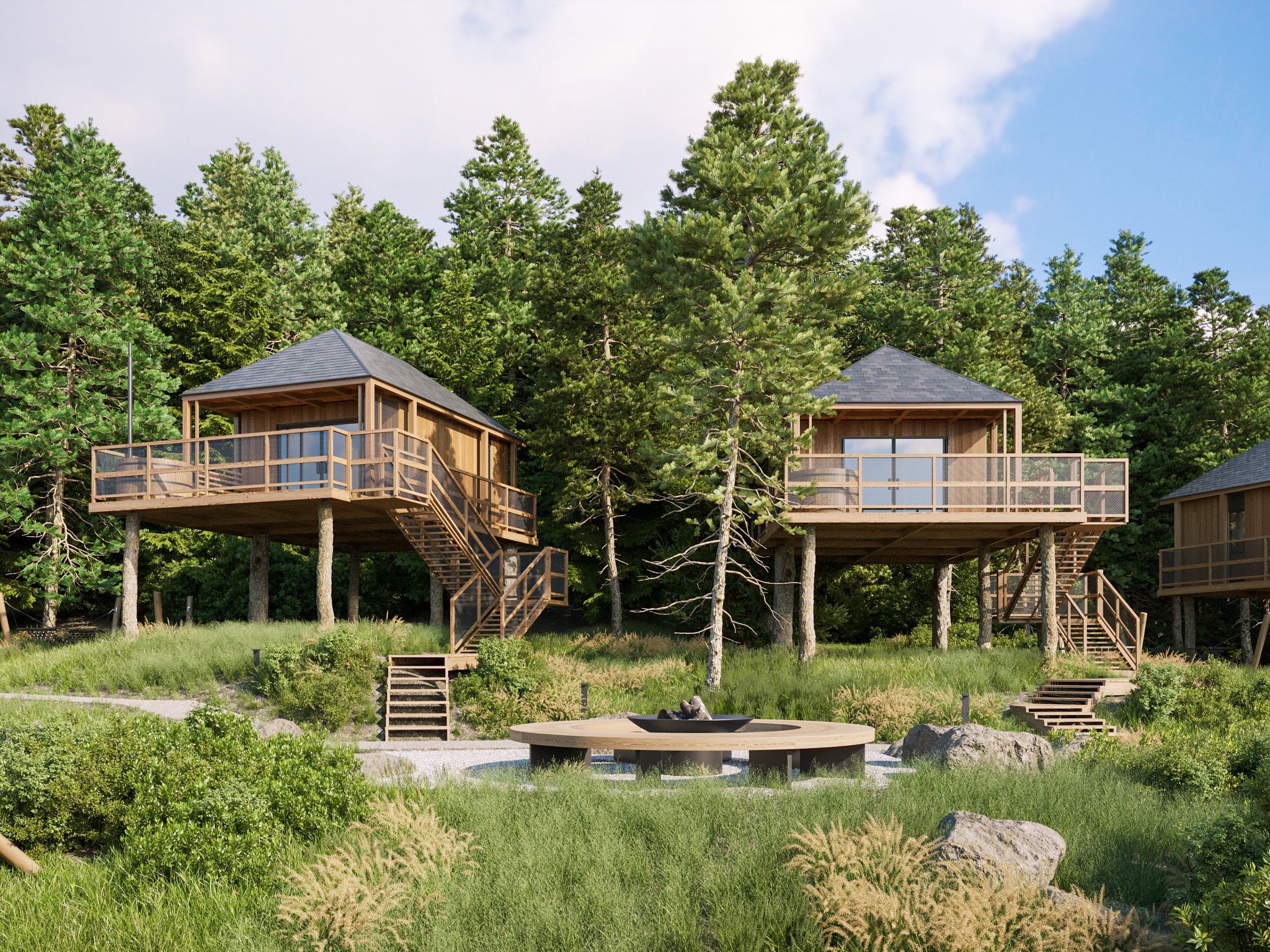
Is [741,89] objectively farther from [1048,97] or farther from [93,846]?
[93,846]

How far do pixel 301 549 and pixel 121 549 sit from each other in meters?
5.16

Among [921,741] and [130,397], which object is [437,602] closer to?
[130,397]

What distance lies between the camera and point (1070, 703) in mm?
21109

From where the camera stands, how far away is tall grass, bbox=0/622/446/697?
22.2 m

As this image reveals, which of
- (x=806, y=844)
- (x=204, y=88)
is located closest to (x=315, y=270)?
(x=204, y=88)

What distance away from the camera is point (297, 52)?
1530 cm

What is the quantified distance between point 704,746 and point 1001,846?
220 inches

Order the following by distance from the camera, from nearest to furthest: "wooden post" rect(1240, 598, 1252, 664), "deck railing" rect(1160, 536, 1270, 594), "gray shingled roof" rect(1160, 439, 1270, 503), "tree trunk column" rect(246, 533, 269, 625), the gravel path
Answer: the gravel path → "tree trunk column" rect(246, 533, 269, 625) → "deck railing" rect(1160, 536, 1270, 594) → "gray shingled roof" rect(1160, 439, 1270, 503) → "wooden post" rect(1240, 598, 1252, 664)

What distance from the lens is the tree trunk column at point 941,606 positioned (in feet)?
93.1

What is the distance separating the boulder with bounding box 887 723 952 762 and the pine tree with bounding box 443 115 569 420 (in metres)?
27.8

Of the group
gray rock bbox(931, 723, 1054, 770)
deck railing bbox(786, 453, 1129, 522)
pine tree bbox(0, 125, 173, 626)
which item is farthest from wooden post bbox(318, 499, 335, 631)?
gray rock bbox(931, 723, 1054, 770)

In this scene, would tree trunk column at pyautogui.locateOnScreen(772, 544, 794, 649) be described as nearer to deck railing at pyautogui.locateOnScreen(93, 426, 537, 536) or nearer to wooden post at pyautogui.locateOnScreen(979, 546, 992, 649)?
wooden post at pyautogui.locateOnScreen(979, 546, 992, 649)

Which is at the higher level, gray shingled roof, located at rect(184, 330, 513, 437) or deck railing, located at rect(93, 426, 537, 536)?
gray shingled roof, located at rect(184, 330, 513, 437)

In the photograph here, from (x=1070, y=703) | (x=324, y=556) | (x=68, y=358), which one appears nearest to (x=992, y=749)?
(x=1070, y=703)
